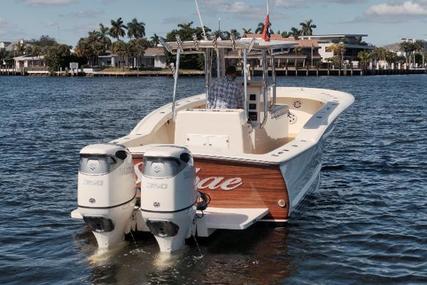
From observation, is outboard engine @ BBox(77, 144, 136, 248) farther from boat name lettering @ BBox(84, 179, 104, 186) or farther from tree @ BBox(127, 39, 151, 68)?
tree @ BBox(127, 39, 151, 68)

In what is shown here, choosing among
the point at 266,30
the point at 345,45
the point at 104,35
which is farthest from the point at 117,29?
the point at 266,30

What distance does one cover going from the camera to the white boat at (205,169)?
846cm

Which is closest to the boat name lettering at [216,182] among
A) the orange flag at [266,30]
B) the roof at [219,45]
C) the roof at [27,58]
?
the roof at [219,45]

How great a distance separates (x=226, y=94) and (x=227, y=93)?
24mm

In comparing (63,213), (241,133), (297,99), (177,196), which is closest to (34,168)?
(63,213)

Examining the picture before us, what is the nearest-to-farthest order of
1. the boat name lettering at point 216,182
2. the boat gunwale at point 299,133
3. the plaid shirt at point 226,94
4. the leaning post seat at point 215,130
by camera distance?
the boat gunwale at point 299,133
the boat name lettering at point 216,182
the leaning post seat at point 215,130
the plaid shirt at point 226,94

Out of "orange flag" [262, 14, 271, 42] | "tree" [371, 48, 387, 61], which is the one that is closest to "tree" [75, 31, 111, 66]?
"tree" [371, 48, 387, 61]

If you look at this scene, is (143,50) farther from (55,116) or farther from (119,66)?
(55,116)

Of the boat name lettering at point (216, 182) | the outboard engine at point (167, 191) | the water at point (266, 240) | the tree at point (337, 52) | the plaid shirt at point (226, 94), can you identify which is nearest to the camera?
the outboard engine at point (167, 191)

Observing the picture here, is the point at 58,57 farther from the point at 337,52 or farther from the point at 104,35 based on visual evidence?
the point at 337,52

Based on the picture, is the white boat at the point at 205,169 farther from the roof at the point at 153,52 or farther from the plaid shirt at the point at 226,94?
the roof at the point at 153,52

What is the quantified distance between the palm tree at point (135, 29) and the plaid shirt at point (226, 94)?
502 ft

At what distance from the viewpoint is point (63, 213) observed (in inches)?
477

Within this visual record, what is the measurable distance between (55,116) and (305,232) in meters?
27.0
